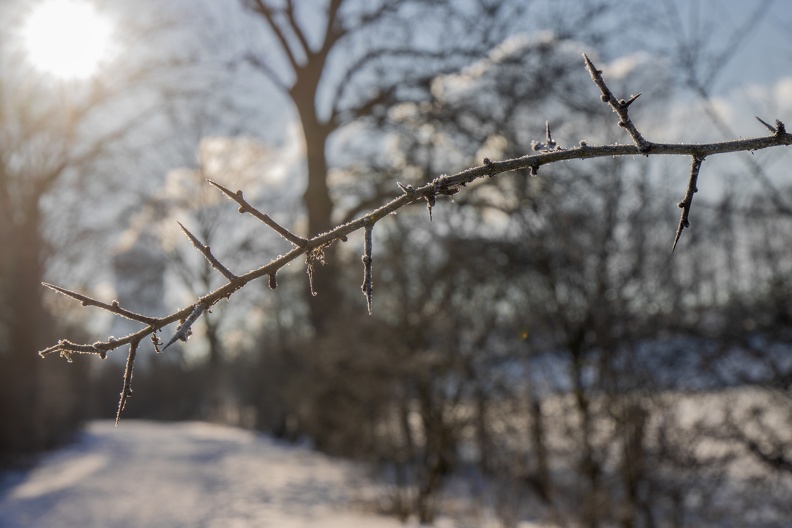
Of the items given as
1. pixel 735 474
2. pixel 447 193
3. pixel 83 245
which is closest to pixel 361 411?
pixel 735 474

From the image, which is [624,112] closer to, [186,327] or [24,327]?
[186,327]

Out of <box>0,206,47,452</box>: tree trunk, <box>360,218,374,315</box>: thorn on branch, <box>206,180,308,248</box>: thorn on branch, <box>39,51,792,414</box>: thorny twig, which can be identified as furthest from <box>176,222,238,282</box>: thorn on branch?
<box>0,206,47,452</box>: tree trunk

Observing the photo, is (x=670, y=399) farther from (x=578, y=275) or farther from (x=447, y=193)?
(x=447, y=193)

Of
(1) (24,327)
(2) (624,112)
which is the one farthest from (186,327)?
(1) (24,327)

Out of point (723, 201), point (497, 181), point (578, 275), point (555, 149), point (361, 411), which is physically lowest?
point (361, 411)

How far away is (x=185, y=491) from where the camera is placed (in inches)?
378

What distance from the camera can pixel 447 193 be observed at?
1826 mm

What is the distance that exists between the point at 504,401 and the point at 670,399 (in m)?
1.73

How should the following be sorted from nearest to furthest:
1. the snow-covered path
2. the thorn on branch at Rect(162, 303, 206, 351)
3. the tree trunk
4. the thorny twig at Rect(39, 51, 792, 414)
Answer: the thorn on branch at Rect(162, 303, 206, 351), the thorny twig at Rect(39, 51, 792, 414), the snow-covered path, the tree trunk

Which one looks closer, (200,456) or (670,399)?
(670,399)

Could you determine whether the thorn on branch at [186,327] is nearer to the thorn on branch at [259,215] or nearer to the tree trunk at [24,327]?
the thorn on branch at [259,215]

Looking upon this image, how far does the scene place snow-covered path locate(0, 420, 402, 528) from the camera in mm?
7645

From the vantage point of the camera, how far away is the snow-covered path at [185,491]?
25.1ft

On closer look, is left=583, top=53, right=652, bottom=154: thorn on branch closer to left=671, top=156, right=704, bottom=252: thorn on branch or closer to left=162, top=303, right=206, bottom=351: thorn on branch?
left=671, top=156, right=704, bottom=252: thorn on branch
